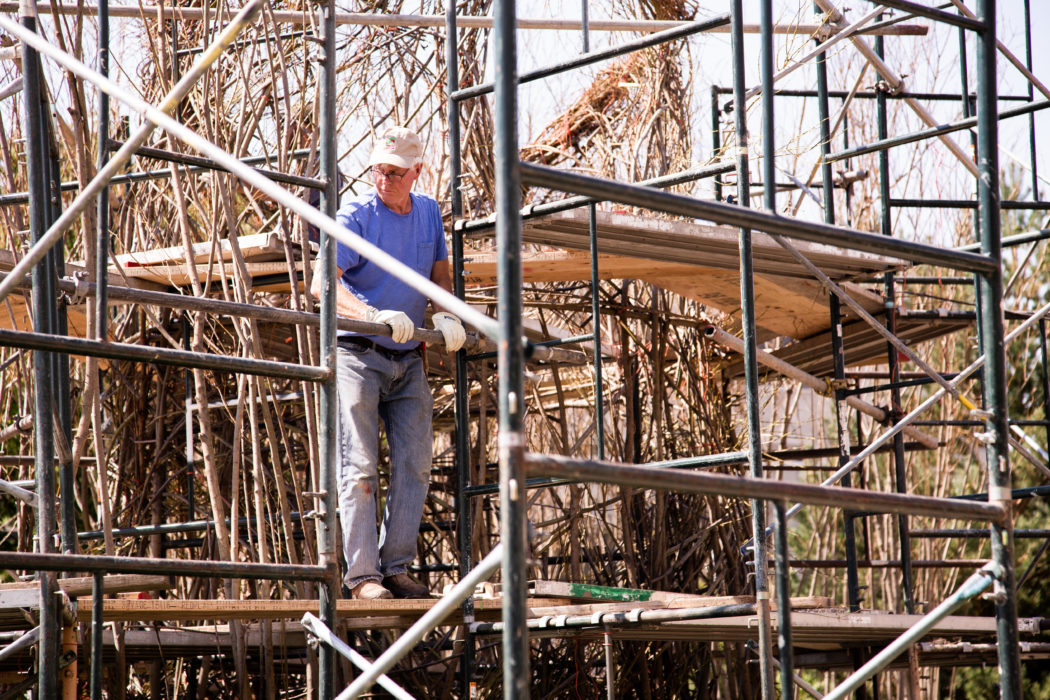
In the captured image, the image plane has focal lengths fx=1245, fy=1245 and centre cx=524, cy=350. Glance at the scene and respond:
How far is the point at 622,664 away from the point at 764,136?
3713 millimetres

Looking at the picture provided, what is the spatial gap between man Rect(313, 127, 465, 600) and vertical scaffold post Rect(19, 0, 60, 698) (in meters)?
1.24

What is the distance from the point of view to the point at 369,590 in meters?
4.77

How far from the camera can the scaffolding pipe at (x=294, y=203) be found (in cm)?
256

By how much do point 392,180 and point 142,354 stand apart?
214cm

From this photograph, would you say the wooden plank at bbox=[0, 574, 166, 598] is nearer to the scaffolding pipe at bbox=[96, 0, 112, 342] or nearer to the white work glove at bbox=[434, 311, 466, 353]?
the scaffolding pipe at bbox=[96, 0, 112, 342]

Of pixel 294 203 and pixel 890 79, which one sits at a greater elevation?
pixel 890 79

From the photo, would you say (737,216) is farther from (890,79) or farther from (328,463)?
(890,79)

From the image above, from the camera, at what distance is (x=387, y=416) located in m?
5.25

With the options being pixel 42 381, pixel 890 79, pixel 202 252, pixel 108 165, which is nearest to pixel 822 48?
pixel 890 79

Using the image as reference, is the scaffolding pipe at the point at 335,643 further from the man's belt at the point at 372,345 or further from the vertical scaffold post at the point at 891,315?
the vertical scaffold post at the point at 891,315

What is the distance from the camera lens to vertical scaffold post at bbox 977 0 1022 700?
118 inches

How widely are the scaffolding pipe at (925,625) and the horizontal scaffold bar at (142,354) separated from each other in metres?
1.71

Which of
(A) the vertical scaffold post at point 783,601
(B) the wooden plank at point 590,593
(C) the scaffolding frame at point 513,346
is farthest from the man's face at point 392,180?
(A) the vertical scaffold post at point 783,601

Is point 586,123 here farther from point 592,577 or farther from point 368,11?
point 592,577
